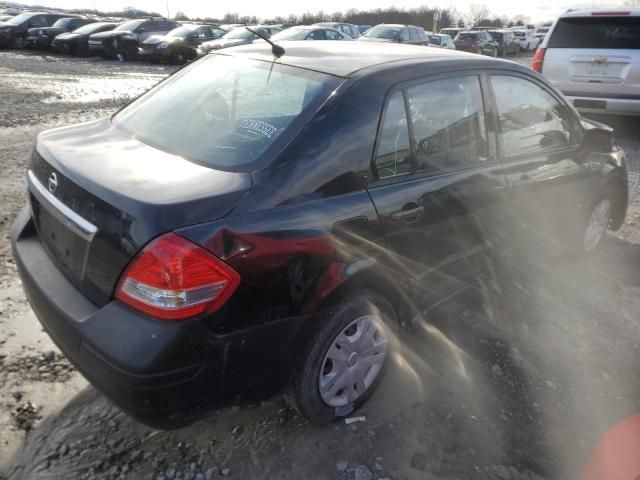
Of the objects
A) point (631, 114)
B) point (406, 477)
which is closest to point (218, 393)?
point (406, 477)

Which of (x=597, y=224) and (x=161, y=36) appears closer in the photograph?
(x=597, y=224)

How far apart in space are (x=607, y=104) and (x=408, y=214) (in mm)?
6649

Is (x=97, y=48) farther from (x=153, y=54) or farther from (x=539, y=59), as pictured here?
(x=539, y=59)

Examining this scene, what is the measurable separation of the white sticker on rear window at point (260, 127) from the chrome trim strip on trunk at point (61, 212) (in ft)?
2.72

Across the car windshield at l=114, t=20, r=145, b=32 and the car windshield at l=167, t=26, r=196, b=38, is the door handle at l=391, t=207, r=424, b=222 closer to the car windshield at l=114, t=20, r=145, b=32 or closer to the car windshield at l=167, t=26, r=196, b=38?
the car windshield at l=167, t=26, r=196, b=38

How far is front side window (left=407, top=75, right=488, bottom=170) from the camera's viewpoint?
2742 millimetres

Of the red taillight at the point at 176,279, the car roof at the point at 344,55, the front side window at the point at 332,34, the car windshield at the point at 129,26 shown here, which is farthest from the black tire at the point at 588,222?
the car windshield at the point at 129,26

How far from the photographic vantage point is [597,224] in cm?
459

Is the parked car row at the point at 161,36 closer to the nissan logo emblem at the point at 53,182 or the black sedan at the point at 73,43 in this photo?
the black sedan at the point at 73,43

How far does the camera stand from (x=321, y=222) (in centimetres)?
222

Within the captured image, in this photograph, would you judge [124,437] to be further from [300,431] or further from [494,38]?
[494,38]

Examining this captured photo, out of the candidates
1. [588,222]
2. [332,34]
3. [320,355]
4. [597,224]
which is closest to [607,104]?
[597,224]

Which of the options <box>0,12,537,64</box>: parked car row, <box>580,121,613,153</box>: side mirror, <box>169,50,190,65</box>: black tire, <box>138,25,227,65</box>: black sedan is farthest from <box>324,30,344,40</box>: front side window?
<box>580,121,613,153</box>: side mirror

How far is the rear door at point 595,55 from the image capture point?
757 cm
